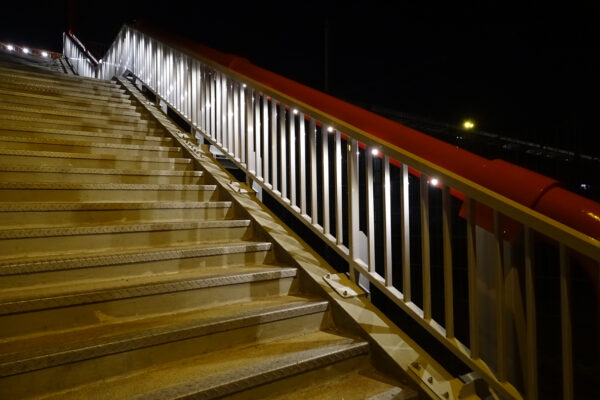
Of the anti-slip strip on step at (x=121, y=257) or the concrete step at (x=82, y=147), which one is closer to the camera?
the anti-slip strip on step at (x=121, y=257)

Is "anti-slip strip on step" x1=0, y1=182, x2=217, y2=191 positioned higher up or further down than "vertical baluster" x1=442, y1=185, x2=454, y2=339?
higher up

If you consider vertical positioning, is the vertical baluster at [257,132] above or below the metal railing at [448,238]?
above

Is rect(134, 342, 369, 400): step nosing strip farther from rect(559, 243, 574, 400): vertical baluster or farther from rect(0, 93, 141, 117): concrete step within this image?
rect(0, 93, 141, 117): concrete step

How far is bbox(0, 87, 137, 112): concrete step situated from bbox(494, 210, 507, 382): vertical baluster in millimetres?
4508

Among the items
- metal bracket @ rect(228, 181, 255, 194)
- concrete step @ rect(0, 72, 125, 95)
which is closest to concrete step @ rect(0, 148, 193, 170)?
metal bracket @ rect(228, 181, 255, 194)

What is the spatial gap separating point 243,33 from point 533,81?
6.49 m

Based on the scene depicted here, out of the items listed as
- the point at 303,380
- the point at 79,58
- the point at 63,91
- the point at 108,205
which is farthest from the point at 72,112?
the point at 79,58

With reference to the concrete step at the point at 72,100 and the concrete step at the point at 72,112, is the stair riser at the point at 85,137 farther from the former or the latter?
the concrete step at the point at 72,100

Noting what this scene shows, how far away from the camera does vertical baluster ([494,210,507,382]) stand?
5.33 feet

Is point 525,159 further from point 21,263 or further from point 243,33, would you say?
point 21,263

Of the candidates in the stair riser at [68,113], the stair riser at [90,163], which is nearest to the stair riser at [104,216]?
the stair riser at [90,163]

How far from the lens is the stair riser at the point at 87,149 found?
316cm

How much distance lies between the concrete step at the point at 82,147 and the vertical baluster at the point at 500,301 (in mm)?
3065

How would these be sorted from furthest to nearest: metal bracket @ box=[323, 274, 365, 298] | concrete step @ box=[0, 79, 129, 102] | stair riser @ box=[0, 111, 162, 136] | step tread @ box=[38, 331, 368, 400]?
concrete step @ box=[0, 79, 129, 102] < stair riser @ box=[0, 111, 162, 136] < metal bracket @ box=[323, 274, 365, 298] < step tread @ box=[38, 331, 368, 400]
